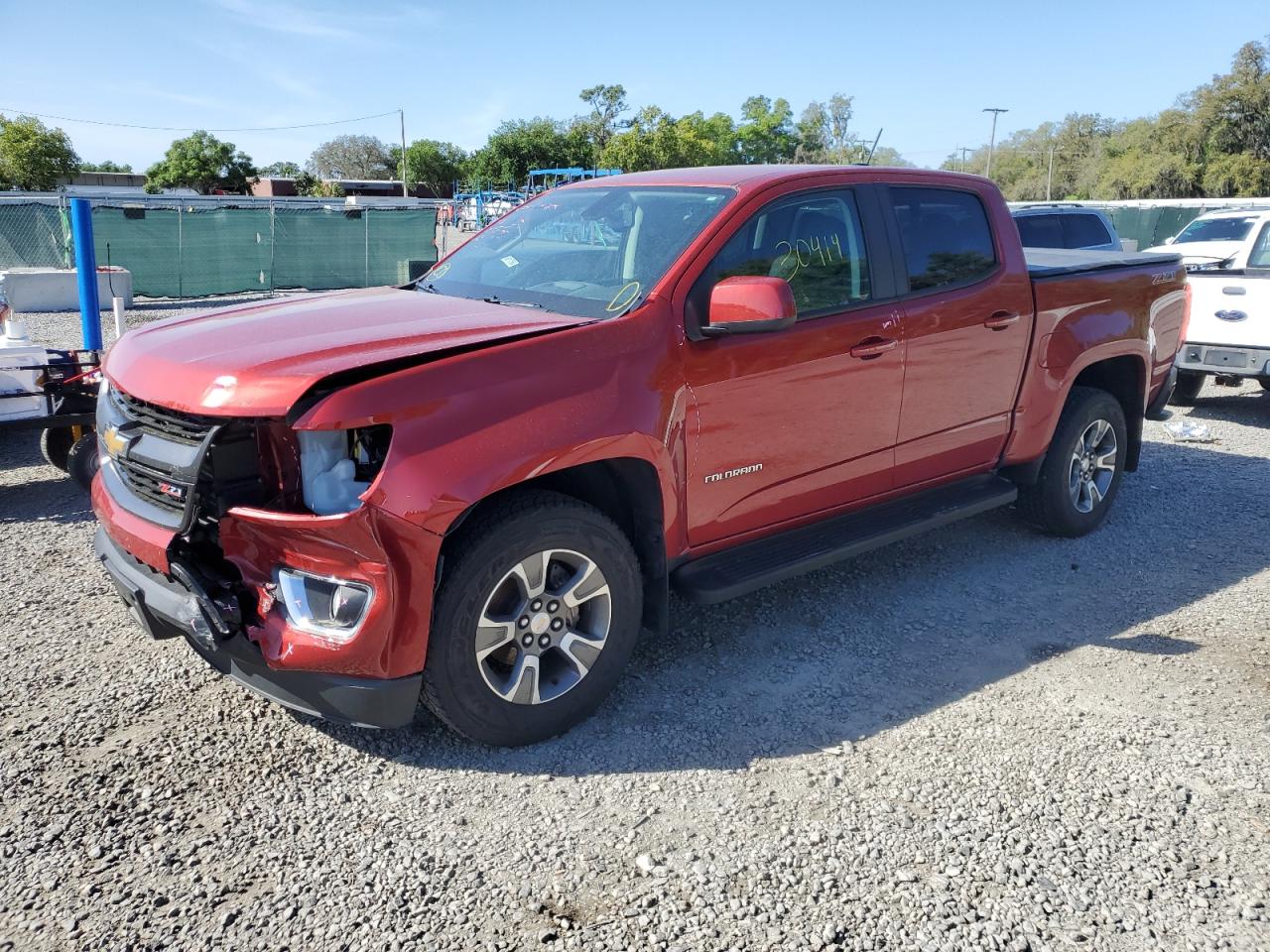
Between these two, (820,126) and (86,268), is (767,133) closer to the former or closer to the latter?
(820,126)

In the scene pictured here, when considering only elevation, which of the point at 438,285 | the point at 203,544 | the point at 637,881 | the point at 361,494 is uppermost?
the point at 438,285

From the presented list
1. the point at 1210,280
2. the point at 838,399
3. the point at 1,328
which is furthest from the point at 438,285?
the point at 1210,280

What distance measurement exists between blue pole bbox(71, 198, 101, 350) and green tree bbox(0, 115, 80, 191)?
5373cm

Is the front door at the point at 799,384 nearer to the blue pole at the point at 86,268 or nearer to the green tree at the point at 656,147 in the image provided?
the blue pole at the point at 86,268

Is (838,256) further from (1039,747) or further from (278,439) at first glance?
(278,439)

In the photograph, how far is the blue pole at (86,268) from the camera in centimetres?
787

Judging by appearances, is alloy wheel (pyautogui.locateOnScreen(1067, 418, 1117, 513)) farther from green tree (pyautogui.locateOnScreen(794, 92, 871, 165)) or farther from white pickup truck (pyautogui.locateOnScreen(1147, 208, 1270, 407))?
green tree (pyautogui.locateOnScreen(794, 92, 871, 165))

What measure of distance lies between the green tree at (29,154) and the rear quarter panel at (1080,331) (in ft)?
197

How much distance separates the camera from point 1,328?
264 inches

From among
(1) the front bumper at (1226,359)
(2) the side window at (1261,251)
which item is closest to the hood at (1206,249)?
(2) the side window at (1261,251)

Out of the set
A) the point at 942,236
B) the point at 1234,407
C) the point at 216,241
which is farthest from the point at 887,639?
the point at 216,241

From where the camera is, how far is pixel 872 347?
13.6 ft

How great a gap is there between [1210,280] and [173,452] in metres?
9.39

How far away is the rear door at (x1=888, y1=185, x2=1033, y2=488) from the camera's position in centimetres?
442
